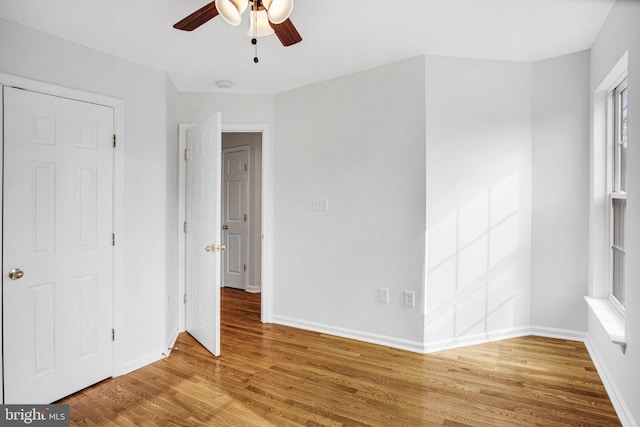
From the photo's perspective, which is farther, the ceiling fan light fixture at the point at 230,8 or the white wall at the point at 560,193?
the white wall at the point at 560,193

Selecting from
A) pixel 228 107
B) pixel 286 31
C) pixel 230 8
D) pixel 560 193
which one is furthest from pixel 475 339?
pixel 228 107

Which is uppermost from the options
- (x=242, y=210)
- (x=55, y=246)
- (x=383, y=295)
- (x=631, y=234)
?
(x=242, y=210)

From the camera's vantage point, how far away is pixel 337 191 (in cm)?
350

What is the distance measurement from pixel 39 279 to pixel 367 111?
2759 mm

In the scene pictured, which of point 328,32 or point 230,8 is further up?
point 328,32

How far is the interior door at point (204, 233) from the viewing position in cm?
305

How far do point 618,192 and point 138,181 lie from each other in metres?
3.63

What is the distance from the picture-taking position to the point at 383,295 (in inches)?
128

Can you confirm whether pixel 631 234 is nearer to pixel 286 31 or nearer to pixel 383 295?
pixel 383 295

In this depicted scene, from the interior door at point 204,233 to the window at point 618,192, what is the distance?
118 inches

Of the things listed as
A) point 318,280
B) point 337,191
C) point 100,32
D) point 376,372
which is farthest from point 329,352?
point 100,32

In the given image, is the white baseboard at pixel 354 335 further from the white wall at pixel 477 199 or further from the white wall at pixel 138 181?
the white wall at pixel 138 181

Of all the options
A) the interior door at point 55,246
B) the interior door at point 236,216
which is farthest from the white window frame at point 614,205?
the interior door at point 236,216

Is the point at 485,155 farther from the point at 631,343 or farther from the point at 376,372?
the point at 376,372
